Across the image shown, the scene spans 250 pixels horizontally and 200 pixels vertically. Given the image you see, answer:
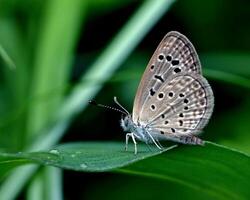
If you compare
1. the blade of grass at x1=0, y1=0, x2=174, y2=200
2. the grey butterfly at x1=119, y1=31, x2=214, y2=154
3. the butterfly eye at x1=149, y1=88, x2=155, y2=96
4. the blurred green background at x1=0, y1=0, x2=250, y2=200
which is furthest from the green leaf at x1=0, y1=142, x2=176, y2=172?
the blade of grass at x1=0, y1=0, x2=174, y2=200

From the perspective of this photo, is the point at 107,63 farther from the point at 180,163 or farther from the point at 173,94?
the point at 180,163

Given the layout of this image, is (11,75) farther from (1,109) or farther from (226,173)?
(226,173)

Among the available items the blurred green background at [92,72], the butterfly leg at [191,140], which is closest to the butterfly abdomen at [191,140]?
the butterfly leg at [191,140]

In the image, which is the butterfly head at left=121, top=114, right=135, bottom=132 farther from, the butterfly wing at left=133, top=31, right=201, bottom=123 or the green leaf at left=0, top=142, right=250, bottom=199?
the green leaf at left=0, top=142, right=250, bottom=199

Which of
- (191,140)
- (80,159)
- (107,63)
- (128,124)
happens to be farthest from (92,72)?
(80,159)

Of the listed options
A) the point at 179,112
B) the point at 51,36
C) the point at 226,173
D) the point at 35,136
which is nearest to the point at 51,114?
the point at 35,136

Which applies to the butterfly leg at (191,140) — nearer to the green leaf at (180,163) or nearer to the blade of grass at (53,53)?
the green leaf at (180,163)
